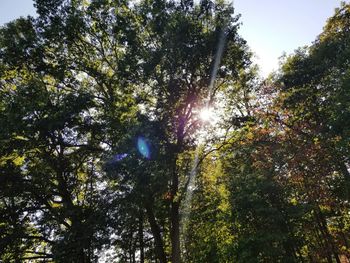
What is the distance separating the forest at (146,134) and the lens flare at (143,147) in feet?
0.14

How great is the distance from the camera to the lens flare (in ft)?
32.0

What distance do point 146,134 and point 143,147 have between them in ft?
1.62

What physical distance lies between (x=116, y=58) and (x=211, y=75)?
482 cm

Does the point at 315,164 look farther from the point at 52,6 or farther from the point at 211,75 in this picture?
the point at 52,6

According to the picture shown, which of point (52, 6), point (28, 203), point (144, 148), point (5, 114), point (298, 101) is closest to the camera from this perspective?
point (144, 148)

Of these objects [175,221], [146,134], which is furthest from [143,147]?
[175,221]

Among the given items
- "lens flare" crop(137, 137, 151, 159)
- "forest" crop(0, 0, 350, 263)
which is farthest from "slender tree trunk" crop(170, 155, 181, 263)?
"lens flare" crop(137, 137, 151, 159)

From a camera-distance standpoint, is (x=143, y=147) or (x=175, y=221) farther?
(x=175, y=221)

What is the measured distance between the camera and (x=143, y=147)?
9.88 metres

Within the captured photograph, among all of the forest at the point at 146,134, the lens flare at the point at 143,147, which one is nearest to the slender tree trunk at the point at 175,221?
the forest at the point at 146,134

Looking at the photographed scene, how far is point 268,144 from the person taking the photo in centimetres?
1512

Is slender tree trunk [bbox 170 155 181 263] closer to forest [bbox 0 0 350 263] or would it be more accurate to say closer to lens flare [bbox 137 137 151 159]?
forest [bbox 0 0 350 263]

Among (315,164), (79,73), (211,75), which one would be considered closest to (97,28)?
(79,73)

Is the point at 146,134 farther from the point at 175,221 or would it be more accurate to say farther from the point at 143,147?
the point at 175,221
